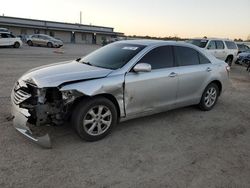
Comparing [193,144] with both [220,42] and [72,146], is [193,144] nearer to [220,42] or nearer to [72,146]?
[72,146]

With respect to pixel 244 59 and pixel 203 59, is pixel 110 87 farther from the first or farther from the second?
pixel 244 59

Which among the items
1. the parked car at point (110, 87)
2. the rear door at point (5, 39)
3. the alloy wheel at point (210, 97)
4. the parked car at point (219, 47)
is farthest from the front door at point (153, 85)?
the rear door at point (5, 39)

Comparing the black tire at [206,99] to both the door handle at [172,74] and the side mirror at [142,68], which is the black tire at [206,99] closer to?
the door handle at [172,74]

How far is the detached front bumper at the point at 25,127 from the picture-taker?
4043 mm

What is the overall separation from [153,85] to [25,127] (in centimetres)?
238

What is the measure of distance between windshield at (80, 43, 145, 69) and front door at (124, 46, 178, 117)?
260mm

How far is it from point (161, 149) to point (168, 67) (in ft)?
5.99

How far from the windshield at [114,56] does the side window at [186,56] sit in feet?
3.11

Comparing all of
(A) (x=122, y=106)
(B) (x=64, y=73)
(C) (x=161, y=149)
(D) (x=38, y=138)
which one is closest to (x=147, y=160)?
(C) (x=161, y=149)

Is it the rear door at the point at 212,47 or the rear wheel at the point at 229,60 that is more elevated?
the rear door at the point at 212,47

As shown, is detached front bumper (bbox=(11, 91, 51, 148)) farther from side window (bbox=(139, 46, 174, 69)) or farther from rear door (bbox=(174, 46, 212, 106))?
rear door (bbox=(174, 46, 212, 106))

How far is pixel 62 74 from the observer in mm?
4371

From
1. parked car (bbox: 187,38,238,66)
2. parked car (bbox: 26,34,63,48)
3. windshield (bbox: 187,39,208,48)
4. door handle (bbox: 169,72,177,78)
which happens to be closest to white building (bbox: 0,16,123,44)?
parked car (bbox: 26,34,63,48)

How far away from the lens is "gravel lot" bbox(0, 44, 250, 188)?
134 inches
